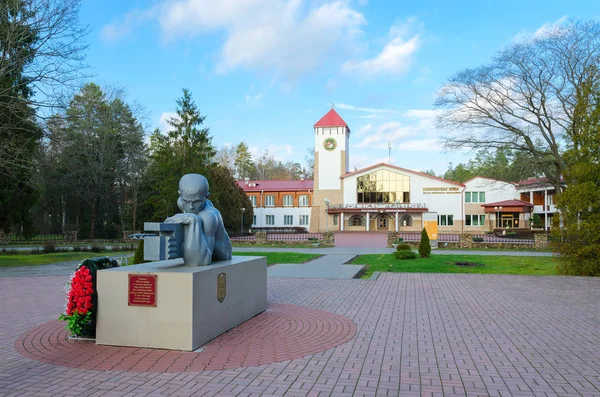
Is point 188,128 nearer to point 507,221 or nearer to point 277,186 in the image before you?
point 277,186

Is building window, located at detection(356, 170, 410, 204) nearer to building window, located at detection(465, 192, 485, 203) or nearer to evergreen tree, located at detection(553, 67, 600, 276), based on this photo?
building window, located at detection(465, 192, 485, 203)

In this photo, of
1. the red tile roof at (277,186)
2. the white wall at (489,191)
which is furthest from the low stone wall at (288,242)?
the red tile roof at (277,186)

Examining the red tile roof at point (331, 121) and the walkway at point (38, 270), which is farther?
the red tile roof at point (331, 121)

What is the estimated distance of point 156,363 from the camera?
5.28 metres

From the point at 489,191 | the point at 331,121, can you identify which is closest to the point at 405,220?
the point at 489,191

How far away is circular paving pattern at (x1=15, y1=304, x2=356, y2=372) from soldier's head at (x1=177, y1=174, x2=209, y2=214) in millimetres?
2093

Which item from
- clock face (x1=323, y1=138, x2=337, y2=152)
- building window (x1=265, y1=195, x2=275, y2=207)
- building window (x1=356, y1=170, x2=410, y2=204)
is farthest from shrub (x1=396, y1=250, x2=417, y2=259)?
building window (x1=265, y1=195, x2=275, y2=207)

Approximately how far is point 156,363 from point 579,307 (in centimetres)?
856

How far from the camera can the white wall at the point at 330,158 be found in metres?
53.3

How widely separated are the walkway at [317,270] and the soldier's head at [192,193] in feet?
25.0

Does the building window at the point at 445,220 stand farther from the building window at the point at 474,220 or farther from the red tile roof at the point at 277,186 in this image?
the red tile roof at the point at 277,186

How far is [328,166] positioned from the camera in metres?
53.8

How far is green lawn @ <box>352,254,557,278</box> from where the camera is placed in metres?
15.6

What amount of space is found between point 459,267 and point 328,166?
3796 cm
